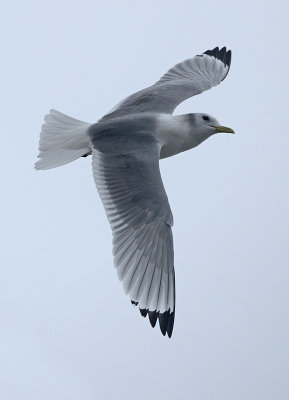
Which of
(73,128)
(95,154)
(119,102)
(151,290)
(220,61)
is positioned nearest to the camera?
(151,290)

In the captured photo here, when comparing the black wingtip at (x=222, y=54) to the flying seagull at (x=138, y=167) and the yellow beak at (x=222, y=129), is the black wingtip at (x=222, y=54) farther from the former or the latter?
the yellow beak at (x=222, y=129)

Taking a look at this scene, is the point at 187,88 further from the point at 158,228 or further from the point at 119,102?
the point at 158,228

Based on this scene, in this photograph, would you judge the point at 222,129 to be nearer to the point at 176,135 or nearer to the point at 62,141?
the point at 176,135

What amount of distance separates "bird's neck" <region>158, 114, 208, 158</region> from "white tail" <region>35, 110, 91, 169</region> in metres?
0.55

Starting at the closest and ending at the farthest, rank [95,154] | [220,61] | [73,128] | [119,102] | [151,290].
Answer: [151,290] → [95,154] → [73,128] → [119,102] → [220,61]

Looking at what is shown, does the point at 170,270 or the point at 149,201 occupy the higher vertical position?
the point at 149,201

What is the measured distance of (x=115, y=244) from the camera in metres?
6.37

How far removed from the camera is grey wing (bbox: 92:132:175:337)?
6242 mm

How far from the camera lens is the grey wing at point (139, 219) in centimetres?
624

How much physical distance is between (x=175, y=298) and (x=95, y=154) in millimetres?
1188

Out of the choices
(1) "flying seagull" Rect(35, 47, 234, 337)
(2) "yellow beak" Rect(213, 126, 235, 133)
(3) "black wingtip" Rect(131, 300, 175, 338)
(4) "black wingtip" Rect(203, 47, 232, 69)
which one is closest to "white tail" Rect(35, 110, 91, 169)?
(1) "flying seagull" Rect(35, 47, 234, 337)

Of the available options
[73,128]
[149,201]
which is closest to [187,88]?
[73,128]

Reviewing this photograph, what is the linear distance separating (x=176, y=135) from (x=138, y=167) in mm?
702

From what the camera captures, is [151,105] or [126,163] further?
[151,105]
